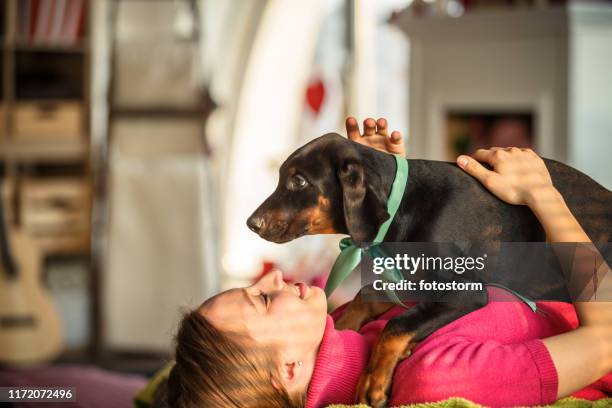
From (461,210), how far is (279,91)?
3637 millimetres

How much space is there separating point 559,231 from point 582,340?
0.48ft

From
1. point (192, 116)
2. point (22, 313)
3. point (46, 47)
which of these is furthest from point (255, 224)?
point (46, 47)

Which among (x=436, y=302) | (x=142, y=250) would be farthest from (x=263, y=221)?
(x=142, y=250)

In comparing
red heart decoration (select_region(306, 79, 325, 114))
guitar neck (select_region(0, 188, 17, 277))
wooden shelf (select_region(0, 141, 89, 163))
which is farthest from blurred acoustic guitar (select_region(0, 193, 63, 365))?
red heart decoration (select_region(306, 79, 325, 114))

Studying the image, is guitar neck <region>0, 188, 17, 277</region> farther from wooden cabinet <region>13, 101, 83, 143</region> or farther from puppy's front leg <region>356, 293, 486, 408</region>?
puppy's front leg <region>356, 293, 486, 408</region>

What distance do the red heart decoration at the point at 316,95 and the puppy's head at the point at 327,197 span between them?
11.2 ft

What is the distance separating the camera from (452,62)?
10.9 feet

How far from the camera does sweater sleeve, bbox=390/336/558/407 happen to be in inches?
32.5

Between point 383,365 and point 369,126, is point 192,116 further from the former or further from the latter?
point 383,365

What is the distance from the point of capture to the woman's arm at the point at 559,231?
2.54 ft

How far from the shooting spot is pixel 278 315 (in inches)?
35.2

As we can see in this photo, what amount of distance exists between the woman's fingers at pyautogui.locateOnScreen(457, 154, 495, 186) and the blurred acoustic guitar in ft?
8.17

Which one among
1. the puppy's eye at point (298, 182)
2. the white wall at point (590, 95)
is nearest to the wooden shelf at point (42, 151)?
the white wall at point (590, 95)

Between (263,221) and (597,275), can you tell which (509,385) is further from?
(263,221)
